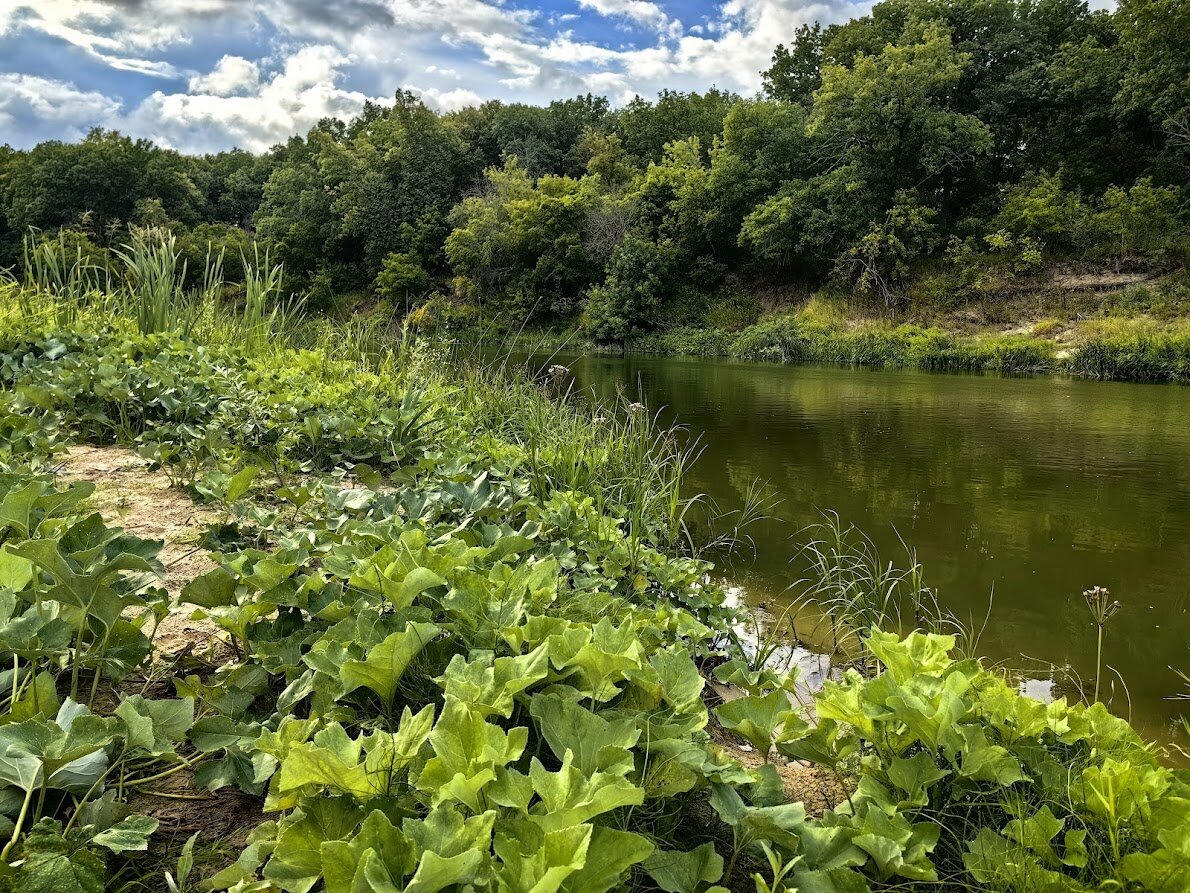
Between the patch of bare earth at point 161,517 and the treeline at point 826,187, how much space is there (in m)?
11.8

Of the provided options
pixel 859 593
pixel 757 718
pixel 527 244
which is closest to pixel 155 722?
pixel 757 718

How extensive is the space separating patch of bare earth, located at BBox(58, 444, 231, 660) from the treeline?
11844mm

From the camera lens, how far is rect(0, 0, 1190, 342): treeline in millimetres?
20359

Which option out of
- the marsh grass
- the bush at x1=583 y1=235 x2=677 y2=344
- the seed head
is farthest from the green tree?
the seed head

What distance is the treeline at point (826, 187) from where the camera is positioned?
66.8 feet

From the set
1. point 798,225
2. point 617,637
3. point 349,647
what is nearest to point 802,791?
point 617,637

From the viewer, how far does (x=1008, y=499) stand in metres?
4.71

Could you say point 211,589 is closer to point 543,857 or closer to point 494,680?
point 494,680

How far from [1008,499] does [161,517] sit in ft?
15.9

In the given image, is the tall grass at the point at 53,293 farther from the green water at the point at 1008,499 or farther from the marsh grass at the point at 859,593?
the marsh grass at the point at 859,593

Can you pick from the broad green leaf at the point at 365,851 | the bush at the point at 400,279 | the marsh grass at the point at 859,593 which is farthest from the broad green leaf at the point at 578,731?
the bush at the point at 400,279

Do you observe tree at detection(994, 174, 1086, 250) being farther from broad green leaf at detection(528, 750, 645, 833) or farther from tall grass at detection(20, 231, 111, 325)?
broad green leaf at detection(528, 750, 645, 833)

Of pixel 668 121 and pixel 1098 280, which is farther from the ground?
pixel 668 121

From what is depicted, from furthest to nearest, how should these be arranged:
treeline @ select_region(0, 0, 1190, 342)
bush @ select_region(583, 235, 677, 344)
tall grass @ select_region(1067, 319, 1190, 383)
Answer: bush @ select_region(583, 235, 677, 344)
treeline @ select_region(0, 0, 1190, 342)
tall grass @ select_region(1067, 319, 1190, 383)
